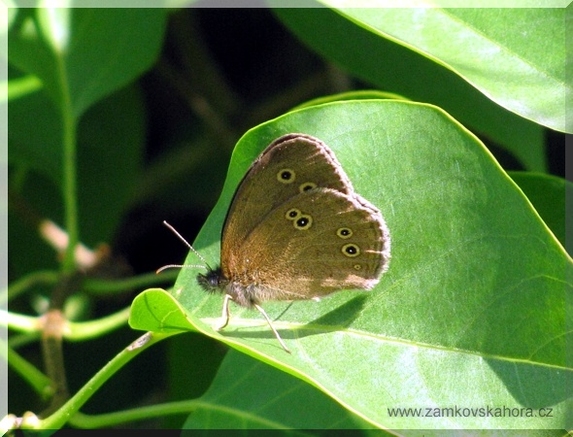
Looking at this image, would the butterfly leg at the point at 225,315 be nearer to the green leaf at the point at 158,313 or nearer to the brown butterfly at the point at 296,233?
the brown butterfly at the point at 296,233

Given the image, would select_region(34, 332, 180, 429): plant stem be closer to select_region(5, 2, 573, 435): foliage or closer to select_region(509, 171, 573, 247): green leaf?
select_region(5, 2, 573, 435): foliage

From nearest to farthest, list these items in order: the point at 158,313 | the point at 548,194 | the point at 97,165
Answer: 1. the point at 158,313
2. the point at 548,194
3. the point at 97,165

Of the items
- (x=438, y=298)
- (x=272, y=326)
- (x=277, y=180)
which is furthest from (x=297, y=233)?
(x=438, y=298)

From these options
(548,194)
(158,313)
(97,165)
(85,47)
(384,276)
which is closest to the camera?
(158,313)

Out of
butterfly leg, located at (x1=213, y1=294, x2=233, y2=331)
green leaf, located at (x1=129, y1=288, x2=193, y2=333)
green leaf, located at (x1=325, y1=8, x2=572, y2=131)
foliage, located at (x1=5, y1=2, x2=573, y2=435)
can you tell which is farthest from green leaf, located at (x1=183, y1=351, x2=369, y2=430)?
green leaf, located at (x1=325, y1=8, x2=572, y2=131)

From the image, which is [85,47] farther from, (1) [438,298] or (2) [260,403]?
(1) [438,298]

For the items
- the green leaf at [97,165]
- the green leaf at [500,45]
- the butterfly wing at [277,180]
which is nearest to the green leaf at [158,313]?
the butterfly wing at [277,180]

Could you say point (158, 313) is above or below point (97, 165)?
below
